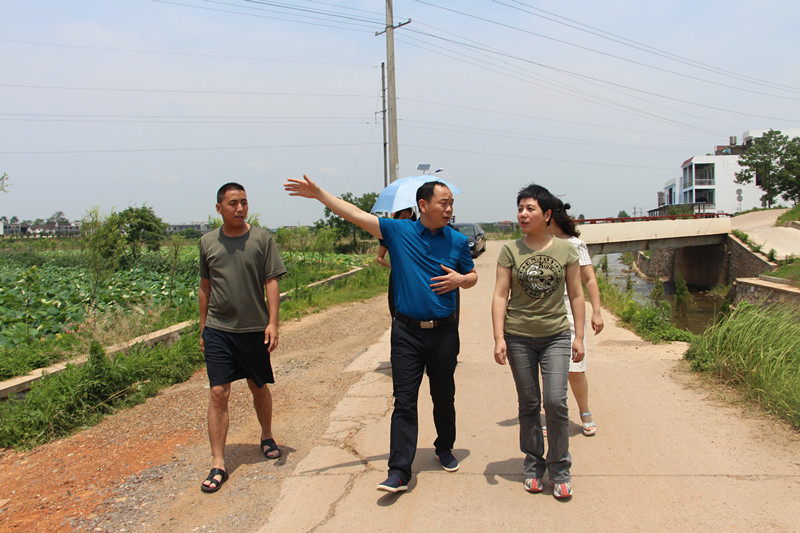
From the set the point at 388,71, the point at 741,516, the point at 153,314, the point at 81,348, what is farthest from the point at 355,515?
the point at 388,71

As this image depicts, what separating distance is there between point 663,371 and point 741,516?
332 cm

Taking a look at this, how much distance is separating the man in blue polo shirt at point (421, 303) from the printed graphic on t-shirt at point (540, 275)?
382 mm

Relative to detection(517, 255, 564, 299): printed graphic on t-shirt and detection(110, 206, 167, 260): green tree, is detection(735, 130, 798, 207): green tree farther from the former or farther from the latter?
detection(517, 255, 564, 299): printed graphic on t-shirt

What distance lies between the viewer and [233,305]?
391cm

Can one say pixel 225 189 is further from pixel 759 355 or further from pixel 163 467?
pixel 759 355

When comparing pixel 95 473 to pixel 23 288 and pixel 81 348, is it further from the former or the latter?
pixel 23 288

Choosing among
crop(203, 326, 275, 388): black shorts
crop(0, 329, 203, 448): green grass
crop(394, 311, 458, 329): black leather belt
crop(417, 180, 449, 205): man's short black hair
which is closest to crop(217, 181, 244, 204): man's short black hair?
crop(203, 326, 275, 388): black shorts

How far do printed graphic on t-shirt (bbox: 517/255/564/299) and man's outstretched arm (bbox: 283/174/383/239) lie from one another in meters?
0.99

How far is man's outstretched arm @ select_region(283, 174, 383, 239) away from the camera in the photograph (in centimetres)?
366

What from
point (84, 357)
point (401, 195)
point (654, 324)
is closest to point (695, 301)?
point (654, 324)

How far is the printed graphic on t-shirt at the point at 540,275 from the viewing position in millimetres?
3393

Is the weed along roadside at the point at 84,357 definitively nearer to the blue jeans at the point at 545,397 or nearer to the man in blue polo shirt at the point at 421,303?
the man in blue polo shirt at the point at 421,303

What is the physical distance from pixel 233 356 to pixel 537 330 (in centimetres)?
212

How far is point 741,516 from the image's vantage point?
2.99 meters
